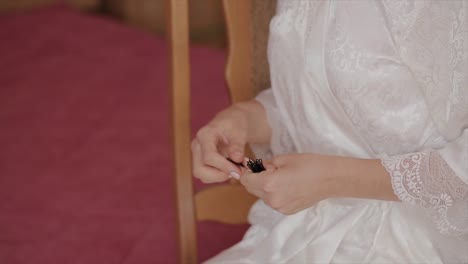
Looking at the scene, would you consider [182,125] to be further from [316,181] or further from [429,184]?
[429,184]

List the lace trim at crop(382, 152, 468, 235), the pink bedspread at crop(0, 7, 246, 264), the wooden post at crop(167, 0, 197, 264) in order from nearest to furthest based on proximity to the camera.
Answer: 1. the lace trim at crop(382, 152, 468, 235)
2. the wooden post at crop(167, 0, 197, 264)
3. the pink bedspread at crop(0, 7, 246, 264)

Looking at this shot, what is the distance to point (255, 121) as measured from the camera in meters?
1.14

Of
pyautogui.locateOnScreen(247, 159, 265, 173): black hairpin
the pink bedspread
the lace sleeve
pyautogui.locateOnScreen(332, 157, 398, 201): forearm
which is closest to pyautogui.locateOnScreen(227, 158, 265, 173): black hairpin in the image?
pyautogui.locateOnScreen(247, 159, 265, 173): black hairpin

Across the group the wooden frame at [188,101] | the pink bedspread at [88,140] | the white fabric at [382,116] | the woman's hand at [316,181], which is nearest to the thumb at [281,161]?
the woman's hand at [316,181]

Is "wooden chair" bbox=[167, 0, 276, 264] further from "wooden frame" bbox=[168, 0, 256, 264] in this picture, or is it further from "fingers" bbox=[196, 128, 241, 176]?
"fingers" bbox=[196, 128, 241, 176]

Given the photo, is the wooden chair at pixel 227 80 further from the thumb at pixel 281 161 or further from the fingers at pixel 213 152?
the thumb at pixel 281 161

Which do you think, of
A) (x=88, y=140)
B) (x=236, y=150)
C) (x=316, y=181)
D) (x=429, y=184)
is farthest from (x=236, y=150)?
(x=88, y=140)

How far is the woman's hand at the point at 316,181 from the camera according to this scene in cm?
92

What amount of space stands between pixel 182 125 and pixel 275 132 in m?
0.17

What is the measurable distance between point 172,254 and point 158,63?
1066 millimetres

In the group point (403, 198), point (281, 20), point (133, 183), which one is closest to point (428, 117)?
point (403, 198)

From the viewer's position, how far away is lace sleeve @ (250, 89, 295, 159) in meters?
1.15

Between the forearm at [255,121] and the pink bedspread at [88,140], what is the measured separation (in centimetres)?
50

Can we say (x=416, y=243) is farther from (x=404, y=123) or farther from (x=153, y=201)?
(x=153, y=201)
